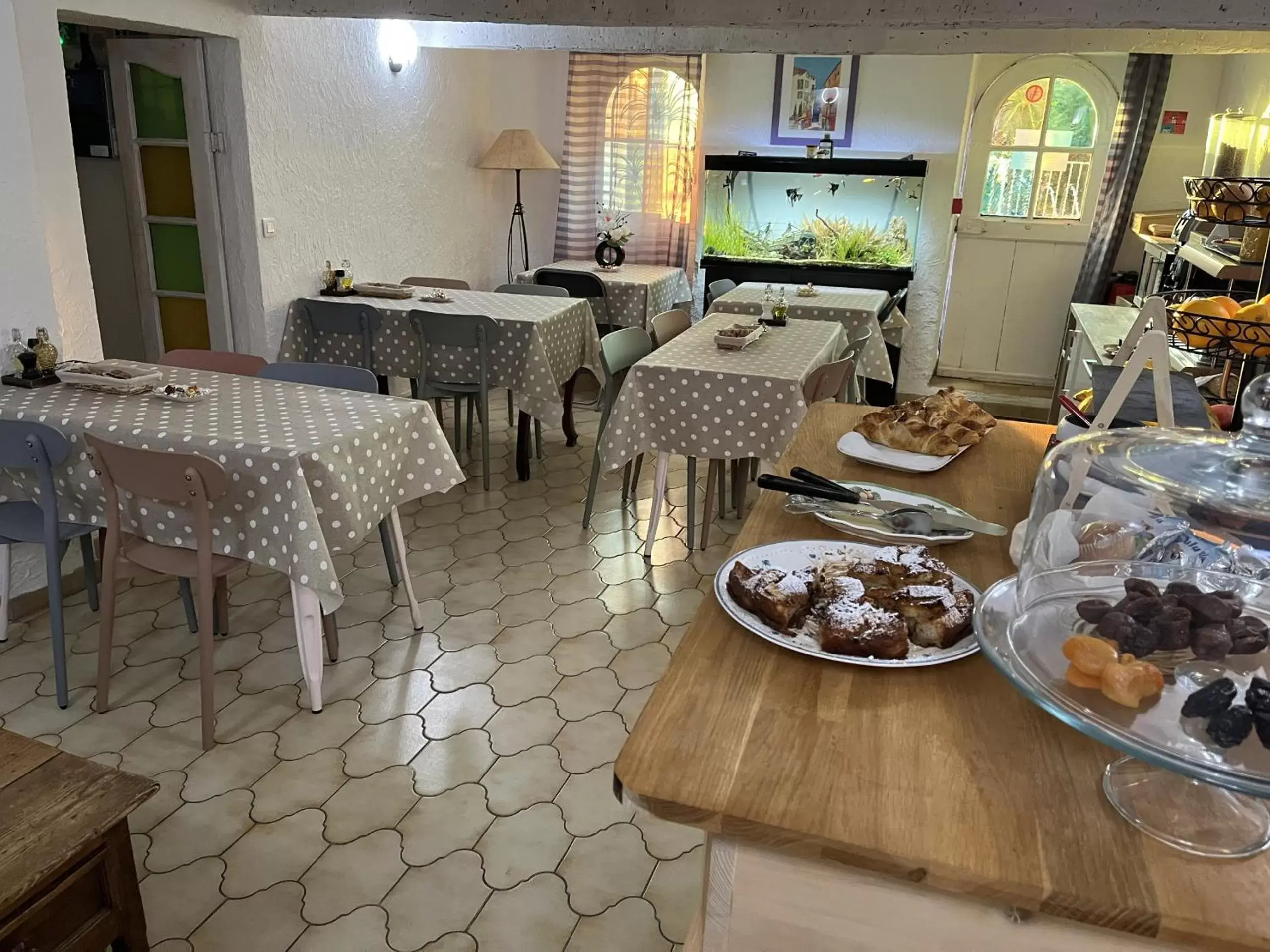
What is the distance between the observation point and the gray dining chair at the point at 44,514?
2.22 m

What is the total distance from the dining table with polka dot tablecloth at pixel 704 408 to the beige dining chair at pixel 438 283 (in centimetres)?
195

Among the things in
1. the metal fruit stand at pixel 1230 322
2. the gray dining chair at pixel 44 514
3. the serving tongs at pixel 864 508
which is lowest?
the gray dining chair at pixel 44 514

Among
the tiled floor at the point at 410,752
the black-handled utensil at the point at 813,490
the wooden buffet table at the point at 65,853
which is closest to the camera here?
the wooden buffet table at the point at 65,853

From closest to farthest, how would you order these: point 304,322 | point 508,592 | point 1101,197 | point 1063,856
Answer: point 1063,856 < point 508,592 < point 304,322 < point 1101,197

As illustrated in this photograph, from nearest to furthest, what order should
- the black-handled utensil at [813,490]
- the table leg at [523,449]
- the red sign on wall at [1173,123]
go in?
the black-handled utensil at [813,490]
the table leg at [523,449]
the red sign on wall at [1173,123]

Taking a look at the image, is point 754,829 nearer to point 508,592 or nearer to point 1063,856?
point 1063,856

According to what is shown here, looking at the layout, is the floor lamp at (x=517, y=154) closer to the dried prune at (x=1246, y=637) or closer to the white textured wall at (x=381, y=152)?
the white textured wall at (x=381, y=152)

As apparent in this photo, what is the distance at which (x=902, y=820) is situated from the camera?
803 millimetres

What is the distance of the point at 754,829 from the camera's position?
80 cm

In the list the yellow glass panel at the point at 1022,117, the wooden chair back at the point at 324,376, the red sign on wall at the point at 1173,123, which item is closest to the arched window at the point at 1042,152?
the yellow glass panel at the point at 1022,117

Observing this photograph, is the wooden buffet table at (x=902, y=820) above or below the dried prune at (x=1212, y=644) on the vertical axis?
below

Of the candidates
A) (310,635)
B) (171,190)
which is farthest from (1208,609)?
(171,190)

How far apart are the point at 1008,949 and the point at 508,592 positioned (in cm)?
240

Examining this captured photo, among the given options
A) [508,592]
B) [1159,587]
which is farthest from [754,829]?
[508,592]
